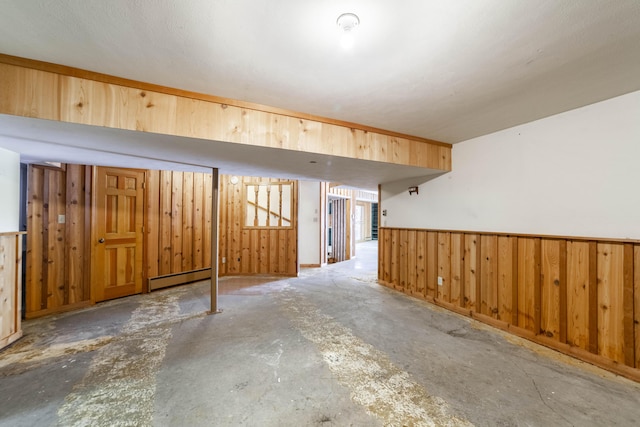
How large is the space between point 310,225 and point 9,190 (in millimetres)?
4848

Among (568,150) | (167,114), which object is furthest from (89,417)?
(568,150)

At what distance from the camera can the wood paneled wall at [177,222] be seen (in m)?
4.21

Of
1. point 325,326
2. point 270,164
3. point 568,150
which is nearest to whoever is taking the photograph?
point 568,150

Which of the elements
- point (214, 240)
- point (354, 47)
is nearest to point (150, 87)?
point (354, 47)

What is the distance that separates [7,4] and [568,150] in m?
4.00

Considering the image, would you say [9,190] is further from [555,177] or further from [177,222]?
[555,177]

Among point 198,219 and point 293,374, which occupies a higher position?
point 198,219

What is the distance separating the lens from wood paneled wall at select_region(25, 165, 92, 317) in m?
3.02

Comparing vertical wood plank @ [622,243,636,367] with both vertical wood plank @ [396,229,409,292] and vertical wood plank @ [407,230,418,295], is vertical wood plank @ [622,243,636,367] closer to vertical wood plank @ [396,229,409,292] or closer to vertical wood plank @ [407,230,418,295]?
vertical wood plank @ [407,230,418,295]

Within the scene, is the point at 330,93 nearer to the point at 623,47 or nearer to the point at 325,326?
the point at 623,47

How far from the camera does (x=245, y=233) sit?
549cm

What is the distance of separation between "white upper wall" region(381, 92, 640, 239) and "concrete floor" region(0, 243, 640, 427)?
4.05ft

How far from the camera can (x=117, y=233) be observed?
3811 millimetres

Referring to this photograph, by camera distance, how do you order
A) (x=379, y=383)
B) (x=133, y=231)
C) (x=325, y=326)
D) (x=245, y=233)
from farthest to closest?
1. (x=245, y=233)
2. (x=133, y=231)
3. (x=325, y=326)
4. (x=379, y=383)
